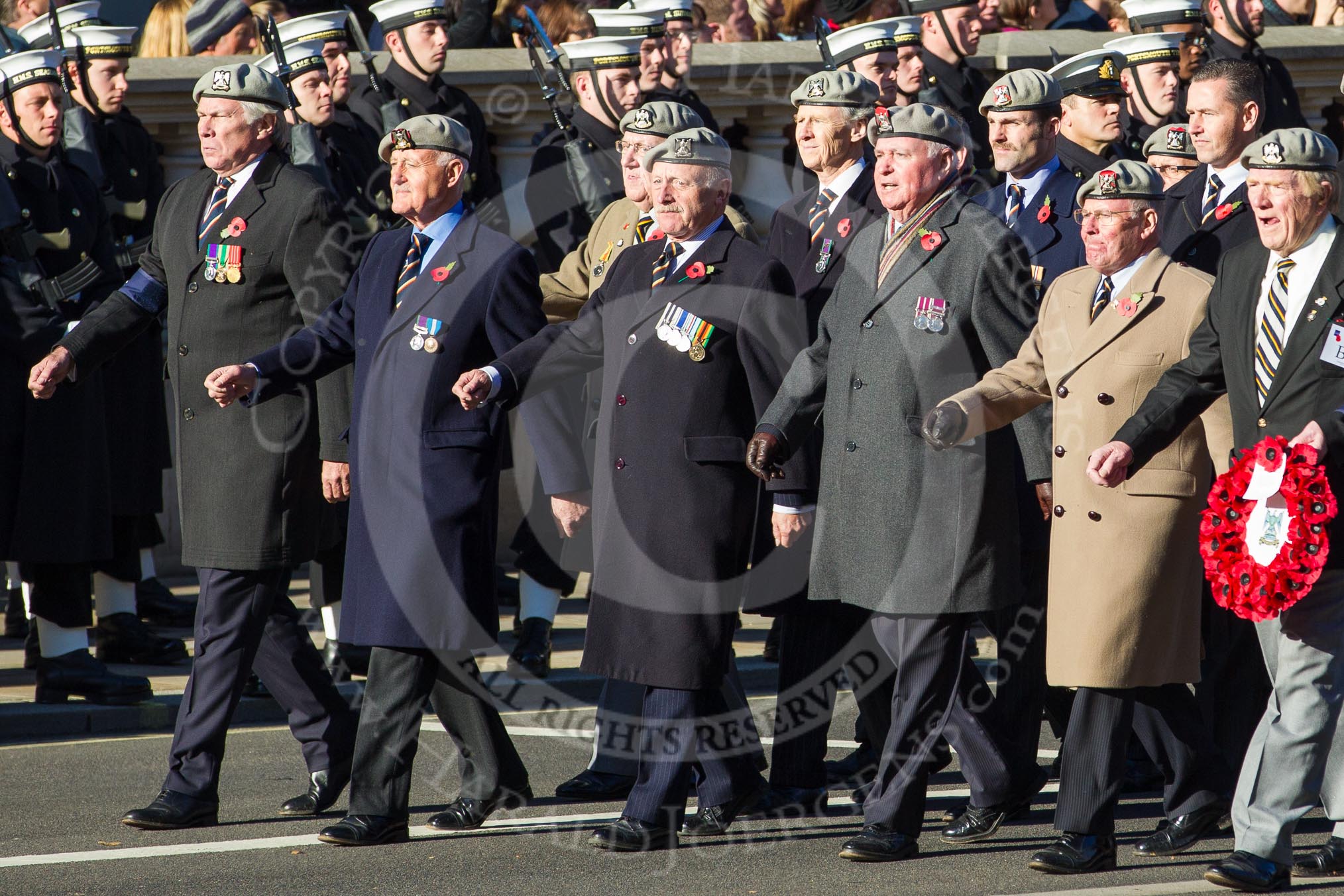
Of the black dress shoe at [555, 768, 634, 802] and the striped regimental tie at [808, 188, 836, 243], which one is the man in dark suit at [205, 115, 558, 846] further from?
the striped regimental tie at [808, 188, 836, 243]

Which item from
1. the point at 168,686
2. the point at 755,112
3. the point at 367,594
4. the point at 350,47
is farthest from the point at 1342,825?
the point at 350,47

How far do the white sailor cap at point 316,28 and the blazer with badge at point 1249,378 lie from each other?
527 cm

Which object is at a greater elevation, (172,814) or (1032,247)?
(1032,247)

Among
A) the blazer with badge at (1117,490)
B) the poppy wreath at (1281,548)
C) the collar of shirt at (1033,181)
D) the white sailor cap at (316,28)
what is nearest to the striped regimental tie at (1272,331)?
the poppy wreath at (1281,548)

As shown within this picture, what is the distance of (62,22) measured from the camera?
35.7 feet

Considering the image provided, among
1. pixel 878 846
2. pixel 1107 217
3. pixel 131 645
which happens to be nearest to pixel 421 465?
pixel 878 846

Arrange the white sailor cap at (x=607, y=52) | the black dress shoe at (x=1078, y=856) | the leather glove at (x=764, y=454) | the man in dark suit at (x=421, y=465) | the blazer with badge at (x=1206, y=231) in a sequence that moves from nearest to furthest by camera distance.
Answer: the black dress shoe at (x=1078, y=856)
the leather glove at (x=764, y=454)
the man in dark suit at (x=421, y=465)
the blazer with badge at (x=1206, y=231)
the white sailor cap at (x=607, y=52)

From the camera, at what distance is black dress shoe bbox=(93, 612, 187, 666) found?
9.73m

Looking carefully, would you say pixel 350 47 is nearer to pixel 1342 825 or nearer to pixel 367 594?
pixel 367 594

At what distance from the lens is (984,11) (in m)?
12.4

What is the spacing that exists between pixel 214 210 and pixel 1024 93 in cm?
271

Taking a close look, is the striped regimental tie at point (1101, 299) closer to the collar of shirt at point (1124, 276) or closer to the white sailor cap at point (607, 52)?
the collar of shirt at point (1124, 276)

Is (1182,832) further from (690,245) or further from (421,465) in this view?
(421,465)

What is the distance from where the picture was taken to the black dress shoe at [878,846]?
658cm
